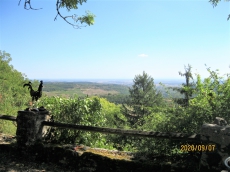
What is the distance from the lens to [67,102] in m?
5.80

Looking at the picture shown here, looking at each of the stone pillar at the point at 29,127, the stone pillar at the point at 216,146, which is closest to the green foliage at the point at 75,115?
the stone pillar at the point at 29,127

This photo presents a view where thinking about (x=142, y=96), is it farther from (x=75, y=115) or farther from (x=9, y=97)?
(x=75, y=115)

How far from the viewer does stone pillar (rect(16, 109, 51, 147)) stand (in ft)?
14.7

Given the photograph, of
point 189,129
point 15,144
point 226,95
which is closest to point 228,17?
point 226,95

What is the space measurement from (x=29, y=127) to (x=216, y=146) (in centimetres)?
372

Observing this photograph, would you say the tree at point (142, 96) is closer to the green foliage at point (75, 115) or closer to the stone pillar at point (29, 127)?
the green foliage at point (75, 115)

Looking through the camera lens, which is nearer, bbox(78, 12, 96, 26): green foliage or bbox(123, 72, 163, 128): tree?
bbox(78, 12, 96, 26): green foliage

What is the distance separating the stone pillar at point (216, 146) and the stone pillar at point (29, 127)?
3.38 meters

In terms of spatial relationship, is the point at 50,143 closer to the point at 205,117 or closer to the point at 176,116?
the point at 176,116

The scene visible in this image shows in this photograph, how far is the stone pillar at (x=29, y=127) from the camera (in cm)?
448

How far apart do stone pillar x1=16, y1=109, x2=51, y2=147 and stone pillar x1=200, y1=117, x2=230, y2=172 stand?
3384 millimetres
